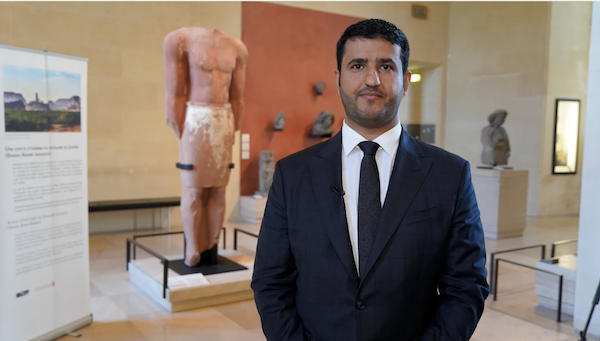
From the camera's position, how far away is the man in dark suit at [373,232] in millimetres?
1696

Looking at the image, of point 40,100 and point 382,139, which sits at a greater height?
point 40,100

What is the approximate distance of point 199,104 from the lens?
216 inches

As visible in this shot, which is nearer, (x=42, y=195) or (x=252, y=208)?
(x=42, y=195)

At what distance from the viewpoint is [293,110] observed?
1134 centimetres

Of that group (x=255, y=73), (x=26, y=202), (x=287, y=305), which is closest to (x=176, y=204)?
(x=255, y=73)

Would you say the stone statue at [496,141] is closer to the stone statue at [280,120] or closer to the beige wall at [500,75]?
the beige wall at [500,75]

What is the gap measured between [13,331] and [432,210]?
11.4 ft

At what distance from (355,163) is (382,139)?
0.41 feet

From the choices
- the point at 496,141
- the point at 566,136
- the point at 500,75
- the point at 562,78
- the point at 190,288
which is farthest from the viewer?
the point at 500,75

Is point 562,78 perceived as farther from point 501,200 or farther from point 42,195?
point 42,195

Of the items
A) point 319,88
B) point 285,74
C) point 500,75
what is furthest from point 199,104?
point 500,75

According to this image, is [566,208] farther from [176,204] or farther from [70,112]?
[70,112]

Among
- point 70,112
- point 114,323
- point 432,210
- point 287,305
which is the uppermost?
point 70,112

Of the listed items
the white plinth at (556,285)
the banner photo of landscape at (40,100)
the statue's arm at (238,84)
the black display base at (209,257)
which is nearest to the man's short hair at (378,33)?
the banner photo of landscape at (40,100)
